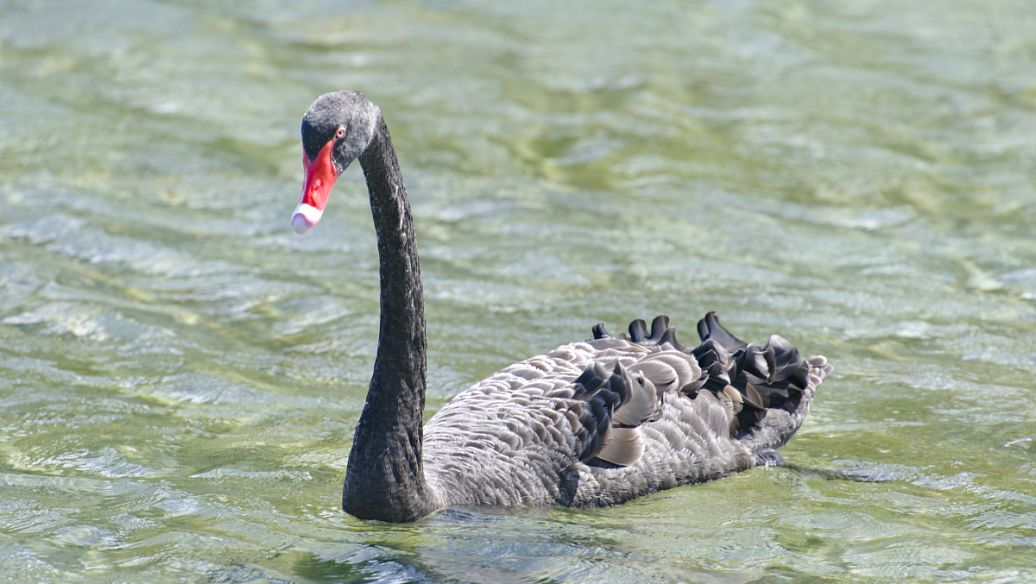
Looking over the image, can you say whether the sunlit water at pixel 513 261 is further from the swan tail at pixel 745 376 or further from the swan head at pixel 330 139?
the swan head at pixel 330 139

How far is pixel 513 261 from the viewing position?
29.6 feet

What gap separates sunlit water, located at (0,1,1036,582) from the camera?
5.20 metres

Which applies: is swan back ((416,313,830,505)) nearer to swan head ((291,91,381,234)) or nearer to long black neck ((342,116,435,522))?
long black neck ((342,116,435,522))

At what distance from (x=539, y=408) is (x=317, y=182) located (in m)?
1.52

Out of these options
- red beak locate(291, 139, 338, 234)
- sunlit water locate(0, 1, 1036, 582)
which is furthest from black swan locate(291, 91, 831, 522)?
sunlit water locate(0, 1, 1036, 582)

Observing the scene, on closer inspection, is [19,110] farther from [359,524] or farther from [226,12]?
[359,524]

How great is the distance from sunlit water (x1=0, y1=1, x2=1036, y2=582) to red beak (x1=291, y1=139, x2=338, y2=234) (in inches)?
47.0

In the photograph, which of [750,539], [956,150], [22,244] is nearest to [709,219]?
[956,150]

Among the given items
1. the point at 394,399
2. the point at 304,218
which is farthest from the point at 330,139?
the point at 394,399

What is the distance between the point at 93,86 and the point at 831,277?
20.3 ft

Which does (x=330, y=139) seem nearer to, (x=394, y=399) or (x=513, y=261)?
(x=394, y=399)

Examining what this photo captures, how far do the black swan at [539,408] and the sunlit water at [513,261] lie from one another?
0.12 m

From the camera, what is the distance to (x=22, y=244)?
897 cm

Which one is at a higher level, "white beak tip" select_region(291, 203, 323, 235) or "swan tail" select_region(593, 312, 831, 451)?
"white beak tip" select_region(291, 203, 323, 235)
